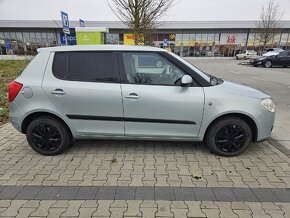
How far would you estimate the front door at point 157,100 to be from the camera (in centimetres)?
344

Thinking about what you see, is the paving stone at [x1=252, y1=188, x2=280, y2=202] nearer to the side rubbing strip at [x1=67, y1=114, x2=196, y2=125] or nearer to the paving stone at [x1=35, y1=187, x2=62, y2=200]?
the side rubbing strip at [x1=67, y1=114, x2=196, y2=125]

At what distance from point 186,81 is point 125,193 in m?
1.71

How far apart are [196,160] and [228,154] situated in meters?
0.53

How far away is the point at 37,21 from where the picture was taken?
39.7m

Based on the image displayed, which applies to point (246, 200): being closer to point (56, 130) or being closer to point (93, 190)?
point (93, 190)

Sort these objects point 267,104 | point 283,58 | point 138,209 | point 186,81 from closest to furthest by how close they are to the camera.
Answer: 1. point 138,209
2. point 186,81
3. point 267,104
4. point 283,58

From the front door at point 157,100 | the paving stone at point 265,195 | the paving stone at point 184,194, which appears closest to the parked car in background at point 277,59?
the front door at point 157,100

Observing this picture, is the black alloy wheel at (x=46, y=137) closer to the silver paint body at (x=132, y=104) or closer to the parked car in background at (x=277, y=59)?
the silver paint body at (x=132, y=104)

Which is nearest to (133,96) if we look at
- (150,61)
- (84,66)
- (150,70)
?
(150,70)

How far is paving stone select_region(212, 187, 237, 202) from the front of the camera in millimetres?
2733

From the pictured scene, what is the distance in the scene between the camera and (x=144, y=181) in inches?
121

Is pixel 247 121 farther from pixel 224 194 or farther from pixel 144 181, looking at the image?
pixel 144 181

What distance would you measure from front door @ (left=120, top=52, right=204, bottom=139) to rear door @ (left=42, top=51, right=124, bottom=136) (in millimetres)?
181

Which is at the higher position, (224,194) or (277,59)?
(224,194)
